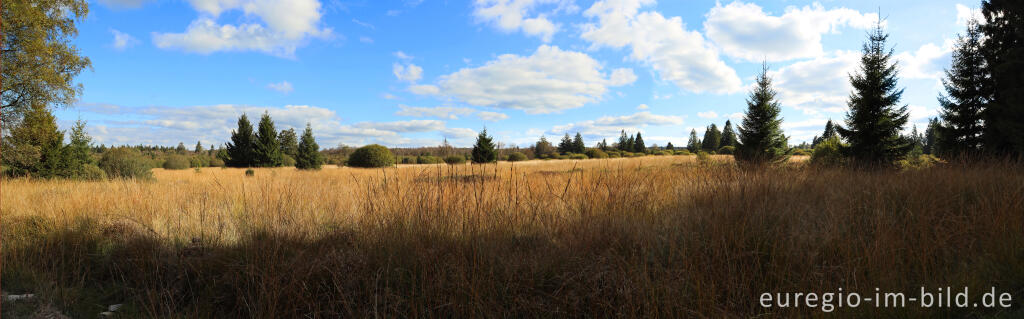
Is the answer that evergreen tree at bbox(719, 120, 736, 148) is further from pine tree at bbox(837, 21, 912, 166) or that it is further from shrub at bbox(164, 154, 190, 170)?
shrub at bbox(164, 154, 190, 170)

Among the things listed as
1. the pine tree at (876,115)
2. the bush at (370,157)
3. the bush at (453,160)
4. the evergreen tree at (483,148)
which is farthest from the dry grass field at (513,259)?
the evergreen tree at (483,148)

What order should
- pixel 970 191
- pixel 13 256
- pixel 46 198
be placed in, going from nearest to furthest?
pixel 13 256 < pixel 970 191 < pixel 46 198

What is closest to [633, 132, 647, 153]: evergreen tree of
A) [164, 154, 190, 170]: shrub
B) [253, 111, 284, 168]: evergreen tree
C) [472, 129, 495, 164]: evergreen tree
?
[472, 129, 495, 164]: evergreen tree

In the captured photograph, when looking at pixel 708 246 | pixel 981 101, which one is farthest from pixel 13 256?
pixel 981 101

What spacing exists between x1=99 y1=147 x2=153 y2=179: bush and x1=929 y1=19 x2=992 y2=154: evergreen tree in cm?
3146

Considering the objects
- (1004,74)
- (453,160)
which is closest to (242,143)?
(453,160)

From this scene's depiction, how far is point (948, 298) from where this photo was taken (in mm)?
2602

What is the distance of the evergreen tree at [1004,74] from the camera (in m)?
11.7

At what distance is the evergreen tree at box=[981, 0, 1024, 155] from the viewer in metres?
11.7

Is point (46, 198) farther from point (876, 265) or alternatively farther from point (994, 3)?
point (994, 3)

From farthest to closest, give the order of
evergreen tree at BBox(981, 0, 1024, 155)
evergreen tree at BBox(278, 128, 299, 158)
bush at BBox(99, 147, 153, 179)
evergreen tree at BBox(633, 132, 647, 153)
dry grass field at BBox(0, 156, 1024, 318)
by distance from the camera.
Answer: evergreen tree at BBox(633, 132, 647, 153), evergreen tree at BBox(278, 128, 299, 158), bush at BBox(99, 147, 153, 179), evergreen tree at BBox(981, 0, 1024, 155), dry grass field at BBox(0, 156, 1024, 318)

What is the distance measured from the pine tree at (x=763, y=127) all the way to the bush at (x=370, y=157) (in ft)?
67.3

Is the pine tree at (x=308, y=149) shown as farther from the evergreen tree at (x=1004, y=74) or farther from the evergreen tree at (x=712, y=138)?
the evergreen tree at (x=712, y=138)

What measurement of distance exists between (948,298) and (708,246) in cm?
163
